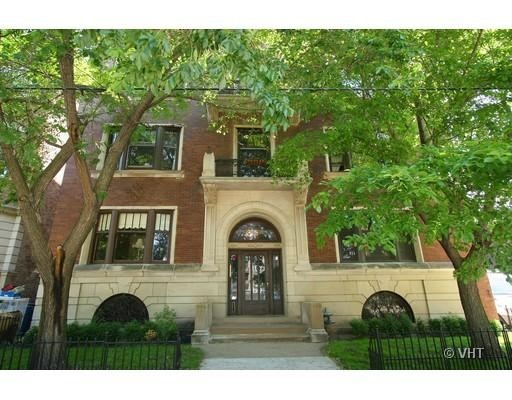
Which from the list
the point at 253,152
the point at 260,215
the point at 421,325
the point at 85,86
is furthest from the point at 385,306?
the point at 85,86

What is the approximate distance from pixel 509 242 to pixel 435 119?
13.7ft

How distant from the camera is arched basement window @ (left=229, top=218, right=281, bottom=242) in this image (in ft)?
41.7

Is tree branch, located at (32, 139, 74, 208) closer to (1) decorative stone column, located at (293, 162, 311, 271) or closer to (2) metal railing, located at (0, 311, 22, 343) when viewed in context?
(2) metal railing, located at (0, 311, 22, 343)

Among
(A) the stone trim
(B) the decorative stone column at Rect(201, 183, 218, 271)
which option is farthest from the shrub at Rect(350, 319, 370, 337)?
(A) the stone trim

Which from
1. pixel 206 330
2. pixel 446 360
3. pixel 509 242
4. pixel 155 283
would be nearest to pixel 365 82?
pixel 509 242

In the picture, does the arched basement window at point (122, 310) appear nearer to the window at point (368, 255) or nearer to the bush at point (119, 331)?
the bush at point (119, 331)

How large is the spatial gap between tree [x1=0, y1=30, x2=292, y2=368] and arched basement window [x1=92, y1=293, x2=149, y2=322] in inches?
194

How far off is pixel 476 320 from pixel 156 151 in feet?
40.4

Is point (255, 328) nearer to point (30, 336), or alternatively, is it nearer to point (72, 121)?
point (30, 336)

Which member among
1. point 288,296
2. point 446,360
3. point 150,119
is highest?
point 150,119

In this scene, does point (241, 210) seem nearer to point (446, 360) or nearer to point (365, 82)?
point (365, 82)

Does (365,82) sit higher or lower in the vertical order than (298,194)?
higher

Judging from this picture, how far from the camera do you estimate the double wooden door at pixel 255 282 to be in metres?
11.8

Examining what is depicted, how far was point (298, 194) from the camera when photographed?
39.8ft
